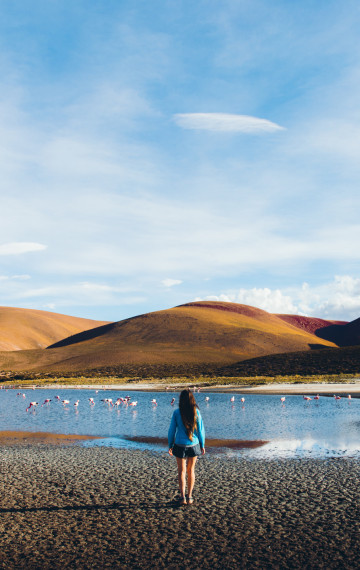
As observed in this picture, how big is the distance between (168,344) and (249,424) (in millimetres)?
124269

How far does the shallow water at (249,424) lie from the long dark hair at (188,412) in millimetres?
7429

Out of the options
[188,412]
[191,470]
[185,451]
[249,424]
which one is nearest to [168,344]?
[249,424]

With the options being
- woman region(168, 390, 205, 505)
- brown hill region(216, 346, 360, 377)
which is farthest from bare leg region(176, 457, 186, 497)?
brown hill region(216, 346, 360, 377)

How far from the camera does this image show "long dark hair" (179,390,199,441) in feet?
32.6

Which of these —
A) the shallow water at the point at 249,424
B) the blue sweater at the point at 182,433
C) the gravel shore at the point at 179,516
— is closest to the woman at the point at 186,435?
the blue sweater at the point at 182,433

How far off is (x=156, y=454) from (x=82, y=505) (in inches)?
275

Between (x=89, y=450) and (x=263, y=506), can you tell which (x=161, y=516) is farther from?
(x=89, y=450)

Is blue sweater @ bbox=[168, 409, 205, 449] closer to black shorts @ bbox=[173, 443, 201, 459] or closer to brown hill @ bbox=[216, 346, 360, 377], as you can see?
black shorts @ bbox=[173, 443, 201, 459]

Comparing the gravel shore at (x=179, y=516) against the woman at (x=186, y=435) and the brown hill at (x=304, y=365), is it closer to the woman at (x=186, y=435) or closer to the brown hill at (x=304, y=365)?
the woman at (x=186, y=435)

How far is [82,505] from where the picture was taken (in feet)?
34.4

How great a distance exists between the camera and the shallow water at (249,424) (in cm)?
1869

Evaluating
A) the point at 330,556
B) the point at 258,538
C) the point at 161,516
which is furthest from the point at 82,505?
the point at 330,556

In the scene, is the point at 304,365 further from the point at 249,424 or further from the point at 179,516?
the point at 179,516

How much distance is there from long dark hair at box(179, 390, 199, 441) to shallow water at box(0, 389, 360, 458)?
24.4 feet
